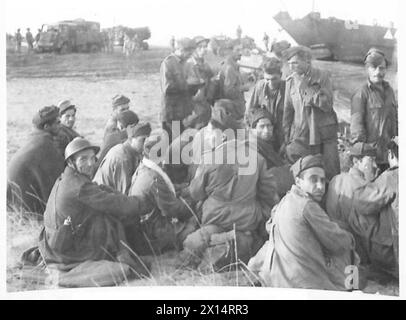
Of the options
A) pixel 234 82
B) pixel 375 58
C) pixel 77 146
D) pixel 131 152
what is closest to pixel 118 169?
pixel 131 152

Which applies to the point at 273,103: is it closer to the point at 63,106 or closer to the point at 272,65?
the point at 272,65

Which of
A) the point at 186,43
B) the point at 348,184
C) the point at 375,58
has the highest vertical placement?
the point at 186,43

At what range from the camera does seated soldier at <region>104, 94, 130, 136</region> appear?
12.0 metres

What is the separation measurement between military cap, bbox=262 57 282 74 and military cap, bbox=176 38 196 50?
3.88ft

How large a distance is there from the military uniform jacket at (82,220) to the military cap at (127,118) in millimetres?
1076

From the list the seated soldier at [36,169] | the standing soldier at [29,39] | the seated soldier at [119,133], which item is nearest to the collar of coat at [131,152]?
the seated soldier at [119,133]

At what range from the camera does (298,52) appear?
11.9m

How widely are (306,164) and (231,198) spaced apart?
127cm

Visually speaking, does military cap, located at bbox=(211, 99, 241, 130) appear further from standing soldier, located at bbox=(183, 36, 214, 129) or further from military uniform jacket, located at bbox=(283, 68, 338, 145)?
military uniform jacket, located at bbox=(283, 68, 338, 145)

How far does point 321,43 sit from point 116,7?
3.32 m

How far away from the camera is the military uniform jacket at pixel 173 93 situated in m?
12.0

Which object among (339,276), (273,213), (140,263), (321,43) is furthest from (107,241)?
(321,43)

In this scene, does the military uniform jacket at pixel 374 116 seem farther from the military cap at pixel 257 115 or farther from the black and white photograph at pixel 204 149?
the military cap at pixel 257 115

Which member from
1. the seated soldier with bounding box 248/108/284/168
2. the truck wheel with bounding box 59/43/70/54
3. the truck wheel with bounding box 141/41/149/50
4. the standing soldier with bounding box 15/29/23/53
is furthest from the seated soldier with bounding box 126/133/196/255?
the standing soldier with bounding box 15/29/23/53
